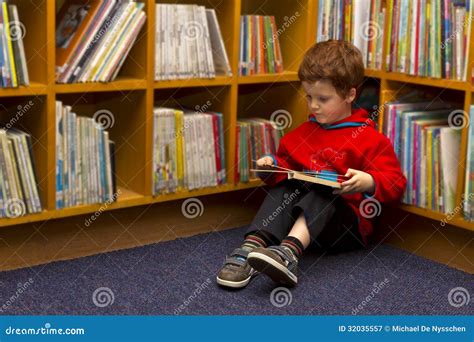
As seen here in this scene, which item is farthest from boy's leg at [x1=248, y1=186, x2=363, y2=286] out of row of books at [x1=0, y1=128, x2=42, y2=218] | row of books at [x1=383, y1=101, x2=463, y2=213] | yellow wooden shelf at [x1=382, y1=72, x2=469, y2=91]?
row of books at [x1=0, y1=128, x2=42, y2=218]

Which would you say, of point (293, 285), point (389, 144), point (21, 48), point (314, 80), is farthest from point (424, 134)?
point (21, 48)

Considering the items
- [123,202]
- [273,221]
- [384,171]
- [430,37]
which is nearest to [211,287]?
[273,221]

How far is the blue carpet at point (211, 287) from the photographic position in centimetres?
205

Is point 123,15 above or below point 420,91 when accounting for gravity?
above

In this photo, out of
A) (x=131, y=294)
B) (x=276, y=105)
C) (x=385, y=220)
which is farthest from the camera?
(x=276, y=105)

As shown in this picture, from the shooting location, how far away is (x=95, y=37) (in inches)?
90.3

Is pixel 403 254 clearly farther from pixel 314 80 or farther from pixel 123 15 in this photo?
pixel 123 15

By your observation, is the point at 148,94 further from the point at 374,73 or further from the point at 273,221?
the point at 374,73

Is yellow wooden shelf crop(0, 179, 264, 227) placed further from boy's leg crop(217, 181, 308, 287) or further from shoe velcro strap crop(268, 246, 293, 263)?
shoe velcro strap crop(268, 246, 293, 263)

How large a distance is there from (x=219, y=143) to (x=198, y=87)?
0.21 m

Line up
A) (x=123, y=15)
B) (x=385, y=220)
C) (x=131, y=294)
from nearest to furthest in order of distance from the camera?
(x=131, y=294), (x=123, y=15), (x=385, y=220)

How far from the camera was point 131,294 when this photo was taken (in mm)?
2113

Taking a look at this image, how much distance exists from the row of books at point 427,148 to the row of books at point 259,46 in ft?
1.49

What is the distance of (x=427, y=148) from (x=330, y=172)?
0.31 metres
